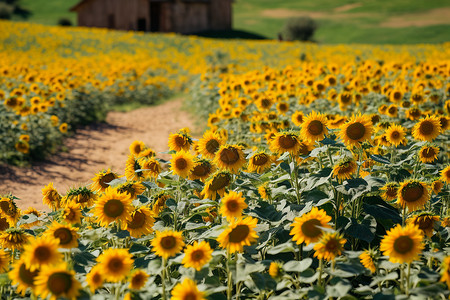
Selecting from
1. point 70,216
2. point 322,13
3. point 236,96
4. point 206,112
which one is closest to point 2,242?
point 70,216

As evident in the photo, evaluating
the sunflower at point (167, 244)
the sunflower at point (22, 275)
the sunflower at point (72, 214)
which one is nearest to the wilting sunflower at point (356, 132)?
the sunflower at point (167, 244)

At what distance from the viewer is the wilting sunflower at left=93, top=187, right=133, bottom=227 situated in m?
2.57

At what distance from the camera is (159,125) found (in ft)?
36.6

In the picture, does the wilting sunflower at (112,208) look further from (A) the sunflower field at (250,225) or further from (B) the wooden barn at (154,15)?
(B) the wooden barn at (154,15)

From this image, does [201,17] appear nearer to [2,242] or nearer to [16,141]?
[16,141]

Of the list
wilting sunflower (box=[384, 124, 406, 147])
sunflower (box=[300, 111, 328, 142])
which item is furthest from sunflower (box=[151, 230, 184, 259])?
wilting sunflower (box=[384, 124, 406, 147])

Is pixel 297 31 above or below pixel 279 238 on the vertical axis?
above

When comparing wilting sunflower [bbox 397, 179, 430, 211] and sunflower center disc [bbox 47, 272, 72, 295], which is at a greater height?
wilting sunflower [bbox 397, 179, 430, 211]

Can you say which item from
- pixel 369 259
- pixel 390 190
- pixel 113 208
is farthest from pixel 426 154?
pixel 113 208

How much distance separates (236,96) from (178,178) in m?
4.32

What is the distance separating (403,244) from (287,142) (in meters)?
1.06

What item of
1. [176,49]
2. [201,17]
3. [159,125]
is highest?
[201,17]

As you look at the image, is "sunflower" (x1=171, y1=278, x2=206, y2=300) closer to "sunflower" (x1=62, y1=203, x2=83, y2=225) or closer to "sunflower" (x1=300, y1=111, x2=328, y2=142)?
"sunflower" (x1=62, y1=203, x2=83, y2=225)

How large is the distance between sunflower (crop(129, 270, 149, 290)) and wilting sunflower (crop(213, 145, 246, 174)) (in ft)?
3.51
